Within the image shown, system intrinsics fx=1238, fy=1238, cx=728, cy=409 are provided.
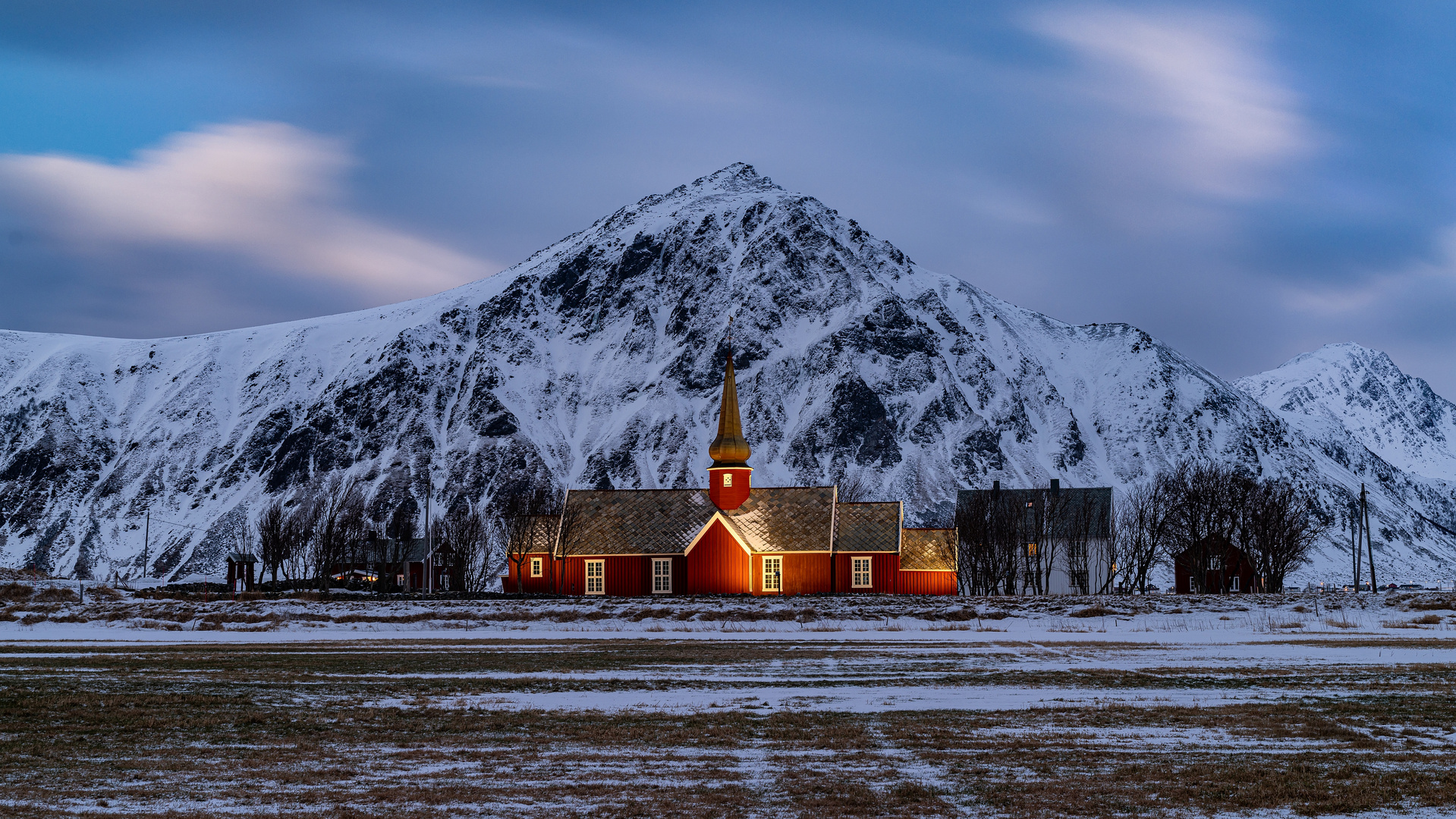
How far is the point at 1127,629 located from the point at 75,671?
36.4m

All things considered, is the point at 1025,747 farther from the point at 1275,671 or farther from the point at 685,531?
the point at 685,531

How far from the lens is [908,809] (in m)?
12.5

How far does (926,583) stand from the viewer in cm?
8294

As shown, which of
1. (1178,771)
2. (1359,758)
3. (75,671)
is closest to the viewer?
(1178,771)

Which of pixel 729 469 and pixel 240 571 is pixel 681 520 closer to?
pixel 729 469

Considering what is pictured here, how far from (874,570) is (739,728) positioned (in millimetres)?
63659

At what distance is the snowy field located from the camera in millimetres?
13133

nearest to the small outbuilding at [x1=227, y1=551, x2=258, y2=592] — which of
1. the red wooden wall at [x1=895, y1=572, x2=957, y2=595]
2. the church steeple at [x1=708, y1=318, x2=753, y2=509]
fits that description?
the church steeple at [x1=708, y1=318, x2=753, y2=509]

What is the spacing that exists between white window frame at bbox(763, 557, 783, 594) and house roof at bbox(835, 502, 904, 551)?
154 inches

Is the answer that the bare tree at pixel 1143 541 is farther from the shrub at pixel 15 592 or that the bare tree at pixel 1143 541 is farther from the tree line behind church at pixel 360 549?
the shrub at pixel 15 592

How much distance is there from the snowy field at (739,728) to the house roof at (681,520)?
39021 millimetres

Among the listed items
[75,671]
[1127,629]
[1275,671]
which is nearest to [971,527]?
[1127,629]

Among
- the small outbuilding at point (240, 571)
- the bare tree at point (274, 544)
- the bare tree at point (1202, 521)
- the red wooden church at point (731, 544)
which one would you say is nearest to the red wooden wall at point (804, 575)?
the red wooden church at point (731, 544)

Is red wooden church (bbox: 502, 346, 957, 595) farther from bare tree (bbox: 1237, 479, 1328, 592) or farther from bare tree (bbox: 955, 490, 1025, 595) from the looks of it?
bare tree (bbox: 1237, 479, 1328, 592)
